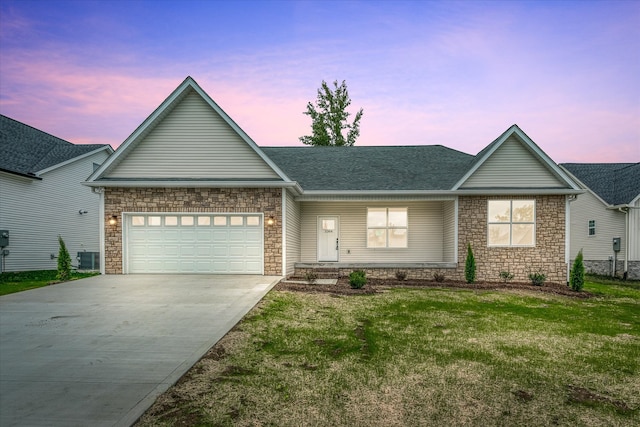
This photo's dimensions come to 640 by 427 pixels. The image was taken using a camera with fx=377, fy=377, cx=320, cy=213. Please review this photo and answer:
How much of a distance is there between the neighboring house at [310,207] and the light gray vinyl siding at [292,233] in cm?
7

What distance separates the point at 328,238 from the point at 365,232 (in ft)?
5.29

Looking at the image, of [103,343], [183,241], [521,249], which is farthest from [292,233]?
[103,343]

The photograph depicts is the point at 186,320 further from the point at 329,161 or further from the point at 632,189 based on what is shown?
the point at 632,189

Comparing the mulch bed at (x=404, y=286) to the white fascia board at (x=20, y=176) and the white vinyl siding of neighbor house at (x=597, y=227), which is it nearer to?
the white vinyl siding of neighbor house at (x=597, y=227)

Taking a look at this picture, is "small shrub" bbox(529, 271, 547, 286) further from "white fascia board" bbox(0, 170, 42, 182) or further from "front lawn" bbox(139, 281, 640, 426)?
"white fascia board" bbox(0, 170, 42, 182)

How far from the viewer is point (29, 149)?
19391mm

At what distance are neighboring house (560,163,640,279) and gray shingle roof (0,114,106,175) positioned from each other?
27131mm

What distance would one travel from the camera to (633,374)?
5.10m

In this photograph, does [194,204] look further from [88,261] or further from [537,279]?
[537,279]

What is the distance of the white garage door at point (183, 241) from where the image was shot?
13398 mm

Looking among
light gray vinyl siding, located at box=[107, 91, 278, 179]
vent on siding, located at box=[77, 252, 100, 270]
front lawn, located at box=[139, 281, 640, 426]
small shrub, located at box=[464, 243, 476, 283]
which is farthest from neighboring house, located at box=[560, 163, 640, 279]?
vent on siding, located at box=[77, 252, 100, 270]

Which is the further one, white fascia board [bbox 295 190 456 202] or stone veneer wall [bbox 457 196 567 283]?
white fascia board [bbox 295 190 456 202]

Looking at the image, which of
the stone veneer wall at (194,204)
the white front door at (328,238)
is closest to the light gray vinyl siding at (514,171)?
the white front door at (328,238)

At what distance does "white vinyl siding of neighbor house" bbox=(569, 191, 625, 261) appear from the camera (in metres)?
19.9
